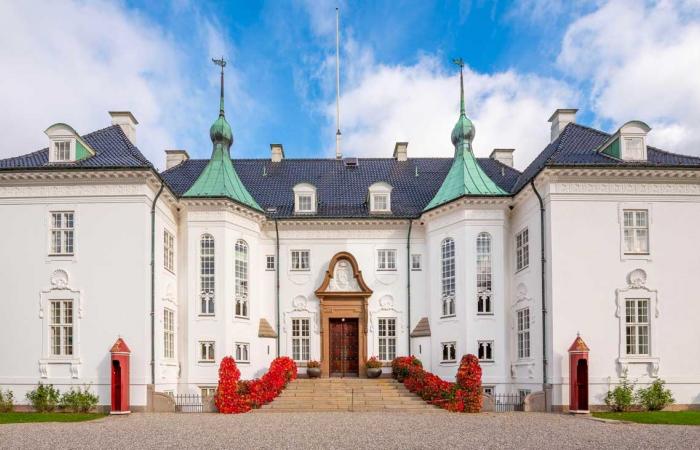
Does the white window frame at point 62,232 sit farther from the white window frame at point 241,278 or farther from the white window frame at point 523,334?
the white window frame at point 523,334

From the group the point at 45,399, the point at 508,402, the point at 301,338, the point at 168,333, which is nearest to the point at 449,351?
the point at 508,402

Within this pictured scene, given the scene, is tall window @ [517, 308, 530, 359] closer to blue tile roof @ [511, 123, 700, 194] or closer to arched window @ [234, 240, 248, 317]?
blue tile roof @ [511, 123, 700, 194]

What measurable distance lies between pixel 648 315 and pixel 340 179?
16.3m

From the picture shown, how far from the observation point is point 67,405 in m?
23.1

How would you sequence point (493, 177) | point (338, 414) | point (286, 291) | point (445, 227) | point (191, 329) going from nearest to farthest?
point (338, 414) → point (191, 329) → point (445, 227) → point (286, 291) → point (493, 177)

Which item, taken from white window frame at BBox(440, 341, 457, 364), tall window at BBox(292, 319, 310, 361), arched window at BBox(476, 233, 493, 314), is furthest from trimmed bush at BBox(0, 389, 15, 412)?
arched window at BBox(476, 233, 493, 314)

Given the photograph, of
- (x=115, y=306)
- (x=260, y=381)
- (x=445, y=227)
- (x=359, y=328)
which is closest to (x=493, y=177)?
(x=445, y=227)

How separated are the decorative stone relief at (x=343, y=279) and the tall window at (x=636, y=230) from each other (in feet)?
39.0

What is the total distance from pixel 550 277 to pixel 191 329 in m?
13.9

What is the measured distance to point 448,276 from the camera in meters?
29.0

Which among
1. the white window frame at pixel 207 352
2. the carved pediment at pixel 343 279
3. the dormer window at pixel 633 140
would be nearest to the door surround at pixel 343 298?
the carved pediment at pixel 343 279

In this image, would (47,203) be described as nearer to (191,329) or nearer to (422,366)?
(191,329)

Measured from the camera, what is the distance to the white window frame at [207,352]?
89.5 feet

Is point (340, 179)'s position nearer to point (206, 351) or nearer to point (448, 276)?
point (448, 276)
